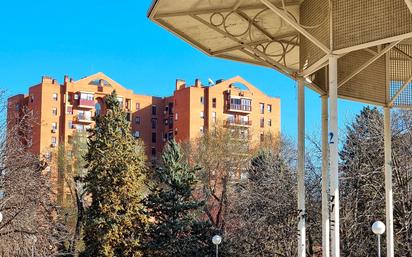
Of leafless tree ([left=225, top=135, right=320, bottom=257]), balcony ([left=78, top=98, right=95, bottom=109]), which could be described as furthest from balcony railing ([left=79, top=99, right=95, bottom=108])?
leafless tree ([left=225, top=135, right=320, bottom=257])

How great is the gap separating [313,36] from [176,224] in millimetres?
21974

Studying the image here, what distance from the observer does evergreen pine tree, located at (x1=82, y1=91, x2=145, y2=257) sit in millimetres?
32219

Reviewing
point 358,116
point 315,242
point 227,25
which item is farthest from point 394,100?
point 358,116

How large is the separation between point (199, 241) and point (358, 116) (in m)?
9.50

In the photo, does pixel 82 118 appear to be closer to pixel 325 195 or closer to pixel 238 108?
pixel 238 108

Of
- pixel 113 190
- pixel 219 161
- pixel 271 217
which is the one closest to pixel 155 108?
pixel 219 161

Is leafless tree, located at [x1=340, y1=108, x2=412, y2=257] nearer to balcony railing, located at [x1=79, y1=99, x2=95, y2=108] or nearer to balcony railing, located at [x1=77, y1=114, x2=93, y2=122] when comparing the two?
balcony railing, located at [x1=79, y1=99, x2=95, y2=108]

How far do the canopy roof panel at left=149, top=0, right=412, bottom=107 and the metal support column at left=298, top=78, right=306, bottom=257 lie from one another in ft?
1.39

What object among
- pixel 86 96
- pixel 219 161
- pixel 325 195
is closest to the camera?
pixel 325 195

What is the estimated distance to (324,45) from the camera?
34.2 feet

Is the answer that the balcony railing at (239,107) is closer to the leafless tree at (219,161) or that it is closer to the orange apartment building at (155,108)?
the orange apartment building at (155,108)

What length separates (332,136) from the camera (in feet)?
33.2

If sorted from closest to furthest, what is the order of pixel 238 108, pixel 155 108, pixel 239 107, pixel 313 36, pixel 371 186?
pixel 313 36
pixel 371 186
pixel 238 108
pixel 239 107
pixel 155 108

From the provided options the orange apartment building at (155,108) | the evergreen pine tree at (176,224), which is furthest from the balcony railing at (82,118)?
the evergreen pine tree at (176,224)
